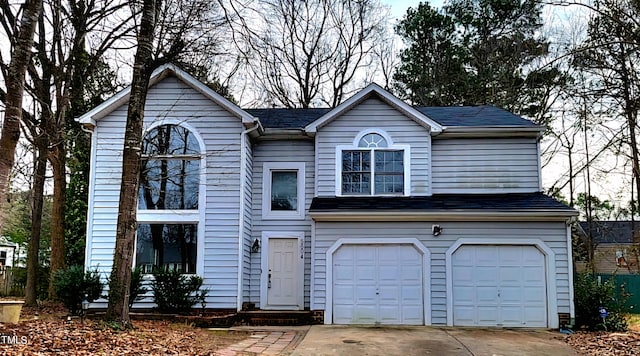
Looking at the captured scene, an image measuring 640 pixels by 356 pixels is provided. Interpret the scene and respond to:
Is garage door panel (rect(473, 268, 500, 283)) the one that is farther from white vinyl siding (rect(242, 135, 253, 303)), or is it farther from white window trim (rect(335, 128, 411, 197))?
white vinyl siding (rect(242, 135, 253, 303))

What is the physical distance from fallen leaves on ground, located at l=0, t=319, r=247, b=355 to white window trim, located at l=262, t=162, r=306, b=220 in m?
4.54

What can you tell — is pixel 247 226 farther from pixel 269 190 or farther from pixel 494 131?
pixel 494 131

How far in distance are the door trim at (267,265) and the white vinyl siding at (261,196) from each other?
79 mm

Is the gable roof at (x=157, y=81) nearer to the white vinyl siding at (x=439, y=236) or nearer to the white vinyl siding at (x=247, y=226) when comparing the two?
the white vinyl siding at (x=247, y=226)

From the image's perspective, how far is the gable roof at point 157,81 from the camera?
13281mm

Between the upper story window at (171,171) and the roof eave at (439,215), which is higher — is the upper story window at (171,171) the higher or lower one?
the higher one

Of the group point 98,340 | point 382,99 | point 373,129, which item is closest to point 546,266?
point 373,129

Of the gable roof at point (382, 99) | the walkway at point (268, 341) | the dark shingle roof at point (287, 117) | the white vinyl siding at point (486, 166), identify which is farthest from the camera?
the dark shingle roof at point (287, 117)

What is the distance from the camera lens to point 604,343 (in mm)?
10594

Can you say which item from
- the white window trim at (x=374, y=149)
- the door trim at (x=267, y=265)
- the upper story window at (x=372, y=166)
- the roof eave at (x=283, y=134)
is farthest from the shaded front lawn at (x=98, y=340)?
the roof eave at (x=283, y=134)

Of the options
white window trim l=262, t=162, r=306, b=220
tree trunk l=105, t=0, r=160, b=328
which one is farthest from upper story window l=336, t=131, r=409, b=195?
tree trunk l=105, t=0, r=160, b=328

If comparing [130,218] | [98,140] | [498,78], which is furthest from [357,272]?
[498,78]

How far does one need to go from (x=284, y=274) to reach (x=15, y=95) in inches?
330

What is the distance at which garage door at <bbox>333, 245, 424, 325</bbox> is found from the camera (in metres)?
12.9
